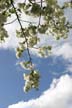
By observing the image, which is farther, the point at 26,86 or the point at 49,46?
the point at 49,46

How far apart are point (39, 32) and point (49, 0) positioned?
2.11 meters

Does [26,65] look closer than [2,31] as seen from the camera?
No

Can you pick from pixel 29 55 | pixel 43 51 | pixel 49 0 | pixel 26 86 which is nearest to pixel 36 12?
pixel 49 0

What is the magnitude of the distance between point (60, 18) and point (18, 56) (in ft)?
10.1

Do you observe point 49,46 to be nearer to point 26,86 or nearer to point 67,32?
point 67,32

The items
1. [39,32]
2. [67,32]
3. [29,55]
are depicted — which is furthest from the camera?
[67,32]

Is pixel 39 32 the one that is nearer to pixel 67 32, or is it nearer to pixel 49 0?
pixel 49 0

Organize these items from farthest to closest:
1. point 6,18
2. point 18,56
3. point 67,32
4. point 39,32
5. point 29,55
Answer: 1. point 67,32
2. point 18,56
3. point 39,32
4. point 29,55
5. point 6,18

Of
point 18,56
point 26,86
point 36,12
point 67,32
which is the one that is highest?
point 67,32

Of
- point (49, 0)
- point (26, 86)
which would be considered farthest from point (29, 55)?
point (49, 0)

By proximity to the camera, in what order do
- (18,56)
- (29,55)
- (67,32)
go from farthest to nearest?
(67,32)
(18,56)
(29,55)

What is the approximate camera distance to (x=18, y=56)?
1797cm

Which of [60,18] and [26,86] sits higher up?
[60,18]

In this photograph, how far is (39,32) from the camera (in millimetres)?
16562
